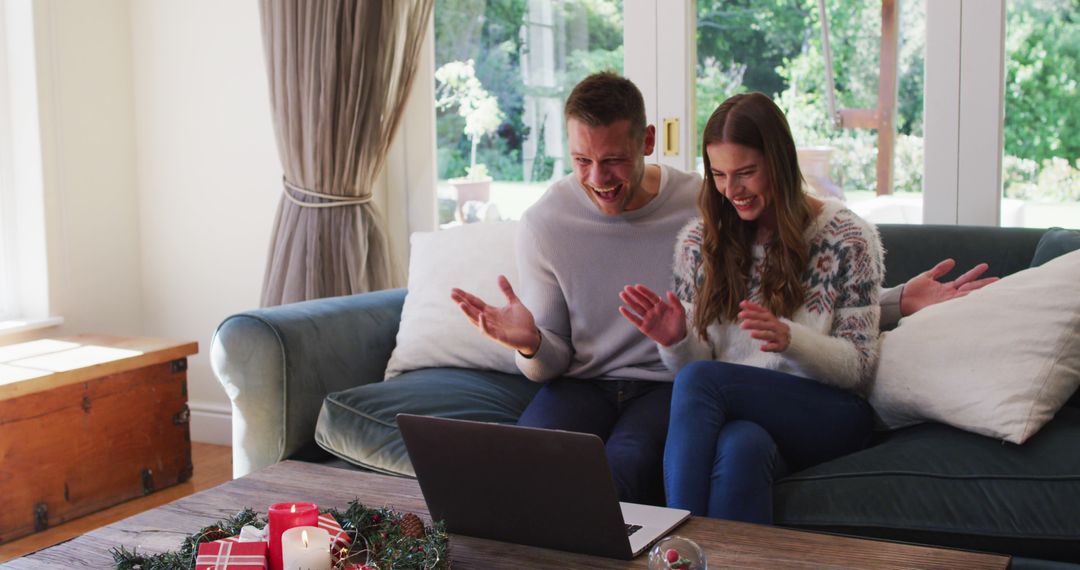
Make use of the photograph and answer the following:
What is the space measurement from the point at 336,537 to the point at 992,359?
1.30 metres

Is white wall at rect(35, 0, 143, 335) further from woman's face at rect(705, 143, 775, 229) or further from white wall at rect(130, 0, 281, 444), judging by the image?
woman's face at rect(705, 143, 775, 229)

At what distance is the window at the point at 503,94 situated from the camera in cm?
347

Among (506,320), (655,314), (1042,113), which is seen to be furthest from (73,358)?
(1042,113)

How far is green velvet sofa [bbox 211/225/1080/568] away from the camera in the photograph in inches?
71.8

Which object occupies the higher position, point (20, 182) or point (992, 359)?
point (20, 182)

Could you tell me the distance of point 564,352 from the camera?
2.37 meters

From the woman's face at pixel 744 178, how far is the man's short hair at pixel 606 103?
0.21 meters

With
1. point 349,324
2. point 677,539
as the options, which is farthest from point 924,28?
point 677,539

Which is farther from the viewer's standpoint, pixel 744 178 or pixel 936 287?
pixel 936 287

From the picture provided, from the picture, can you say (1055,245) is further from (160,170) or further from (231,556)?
(160,170)

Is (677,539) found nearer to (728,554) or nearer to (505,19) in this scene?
(728,554)

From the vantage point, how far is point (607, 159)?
7.43 feet

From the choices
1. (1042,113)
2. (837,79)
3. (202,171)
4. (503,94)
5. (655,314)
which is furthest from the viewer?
(202,171)

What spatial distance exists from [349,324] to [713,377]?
1074 mm
